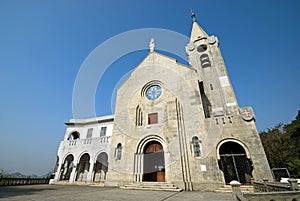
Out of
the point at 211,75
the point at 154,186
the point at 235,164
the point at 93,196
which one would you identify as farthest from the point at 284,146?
the point at 93,196

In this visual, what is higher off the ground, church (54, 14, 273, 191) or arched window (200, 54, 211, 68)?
arched window (200, 54, 211, 68)

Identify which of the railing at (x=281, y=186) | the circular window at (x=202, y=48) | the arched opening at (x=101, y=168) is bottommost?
the railing at (x=281, y=186)

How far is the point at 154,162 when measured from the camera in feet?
41.6

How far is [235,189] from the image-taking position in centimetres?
463

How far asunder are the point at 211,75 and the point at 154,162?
41.9 ft

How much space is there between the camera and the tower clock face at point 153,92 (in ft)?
49.9

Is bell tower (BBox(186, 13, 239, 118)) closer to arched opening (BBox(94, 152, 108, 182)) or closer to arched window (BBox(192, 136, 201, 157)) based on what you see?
arched window (BBox(192, 136, 201, 157))

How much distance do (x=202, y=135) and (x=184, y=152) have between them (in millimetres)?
1990

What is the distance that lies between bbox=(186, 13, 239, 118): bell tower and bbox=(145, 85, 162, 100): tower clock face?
435cm

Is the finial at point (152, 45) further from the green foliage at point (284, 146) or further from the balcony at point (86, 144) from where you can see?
→ the green foliage at point (284, 146)

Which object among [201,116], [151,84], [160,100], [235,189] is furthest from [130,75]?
[235,189]

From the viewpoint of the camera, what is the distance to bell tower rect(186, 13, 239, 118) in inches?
603

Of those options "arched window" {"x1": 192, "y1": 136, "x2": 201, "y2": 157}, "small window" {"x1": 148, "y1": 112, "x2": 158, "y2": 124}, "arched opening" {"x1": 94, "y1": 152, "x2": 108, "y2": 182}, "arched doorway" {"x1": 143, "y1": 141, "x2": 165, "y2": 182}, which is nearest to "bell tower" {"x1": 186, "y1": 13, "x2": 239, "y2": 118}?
"arched window" {"x1": 192, "y1": 136, "x2": 201, "y2": 157}

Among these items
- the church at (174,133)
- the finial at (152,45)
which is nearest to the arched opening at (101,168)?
the church at (174,133)
